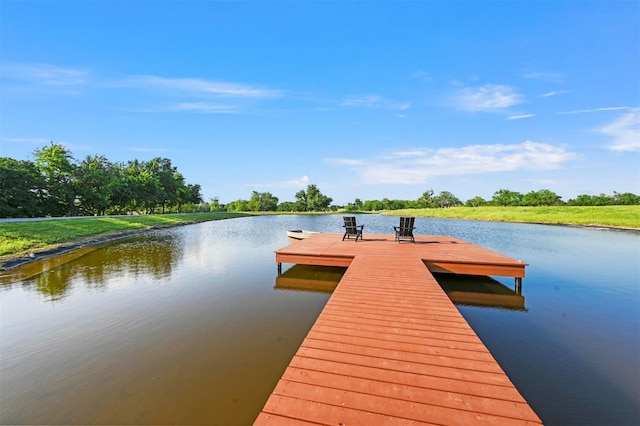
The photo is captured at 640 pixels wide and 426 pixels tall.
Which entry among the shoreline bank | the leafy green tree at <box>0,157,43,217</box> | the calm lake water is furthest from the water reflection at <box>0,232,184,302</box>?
the leafy green tree at <box>0,157,43,217</box>

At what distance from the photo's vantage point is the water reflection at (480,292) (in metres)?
7.05

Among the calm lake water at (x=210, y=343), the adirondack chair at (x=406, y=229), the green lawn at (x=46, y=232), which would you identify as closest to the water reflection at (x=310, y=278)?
the calm lake water at (x=210, y=343)

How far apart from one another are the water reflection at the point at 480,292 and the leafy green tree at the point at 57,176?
115 ft

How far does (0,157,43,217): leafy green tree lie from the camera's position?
22.1 metres

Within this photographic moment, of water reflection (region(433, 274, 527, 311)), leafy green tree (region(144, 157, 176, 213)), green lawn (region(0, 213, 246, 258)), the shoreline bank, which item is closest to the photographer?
water reflection (region(433, 274, 527, 311))

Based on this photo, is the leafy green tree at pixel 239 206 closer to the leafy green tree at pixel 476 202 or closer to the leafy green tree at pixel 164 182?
the leafy green tree at pixel 164 182

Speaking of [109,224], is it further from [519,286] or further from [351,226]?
[519,286]

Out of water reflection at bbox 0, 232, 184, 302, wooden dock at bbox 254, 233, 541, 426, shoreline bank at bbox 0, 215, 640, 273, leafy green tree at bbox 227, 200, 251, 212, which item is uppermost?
leafy green tree at bbox 227, 200, 251, 212

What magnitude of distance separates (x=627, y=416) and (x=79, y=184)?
38982mm

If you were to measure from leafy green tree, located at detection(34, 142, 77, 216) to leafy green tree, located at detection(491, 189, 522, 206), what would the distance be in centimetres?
8320

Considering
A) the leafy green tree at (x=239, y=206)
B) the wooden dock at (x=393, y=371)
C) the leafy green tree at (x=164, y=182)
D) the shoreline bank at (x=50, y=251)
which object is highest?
the leafy green tree at (x=164, y=182)

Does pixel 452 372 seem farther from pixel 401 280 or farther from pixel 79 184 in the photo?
pixel 79 184

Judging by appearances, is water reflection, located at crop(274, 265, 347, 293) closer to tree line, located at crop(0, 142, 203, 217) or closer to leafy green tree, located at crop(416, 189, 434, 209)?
tree line, located at crop(0, 142, 203, 217)

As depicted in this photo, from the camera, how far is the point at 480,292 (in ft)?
26.2
